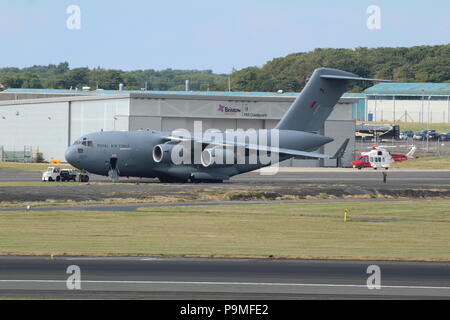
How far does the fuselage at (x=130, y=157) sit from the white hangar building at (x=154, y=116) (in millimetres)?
25784

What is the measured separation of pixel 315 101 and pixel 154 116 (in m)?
27.5

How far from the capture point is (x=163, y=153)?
63.2 metres

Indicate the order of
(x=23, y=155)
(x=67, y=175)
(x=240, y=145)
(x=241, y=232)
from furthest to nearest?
(x=23, y=155) → (x=67, y=175) → (x=240, y=145) → (x=241, y=232)

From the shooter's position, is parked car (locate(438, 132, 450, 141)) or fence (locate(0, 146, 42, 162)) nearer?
fence (locate(0, 146, 42, 162))

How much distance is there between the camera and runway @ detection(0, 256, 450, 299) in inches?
867

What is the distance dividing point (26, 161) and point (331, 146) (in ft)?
122

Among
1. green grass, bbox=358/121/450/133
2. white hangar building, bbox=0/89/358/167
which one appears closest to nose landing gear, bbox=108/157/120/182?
white hangar building, bbox=0/89/358/167

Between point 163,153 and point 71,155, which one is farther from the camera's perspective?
point 163,153

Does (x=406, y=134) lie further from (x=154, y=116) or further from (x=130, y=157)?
(x=130, y=157)

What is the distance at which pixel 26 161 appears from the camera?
10556 centimetres

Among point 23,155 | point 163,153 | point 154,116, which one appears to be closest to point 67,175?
point 163,153

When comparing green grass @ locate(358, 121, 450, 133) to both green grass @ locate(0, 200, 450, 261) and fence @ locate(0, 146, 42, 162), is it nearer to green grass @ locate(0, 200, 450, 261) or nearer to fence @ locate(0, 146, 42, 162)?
fence @ locate(0, 146, 42, 162)

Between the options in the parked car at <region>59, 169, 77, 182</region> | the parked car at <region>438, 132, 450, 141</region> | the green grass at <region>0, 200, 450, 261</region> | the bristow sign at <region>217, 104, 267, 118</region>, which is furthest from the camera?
the parked car at <region>438, 132, 450, 141</region>

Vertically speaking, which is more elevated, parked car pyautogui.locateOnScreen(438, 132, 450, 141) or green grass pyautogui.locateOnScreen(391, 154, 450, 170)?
parked car pyautogui.locateOnScreen(438, 132, 450, 141)
